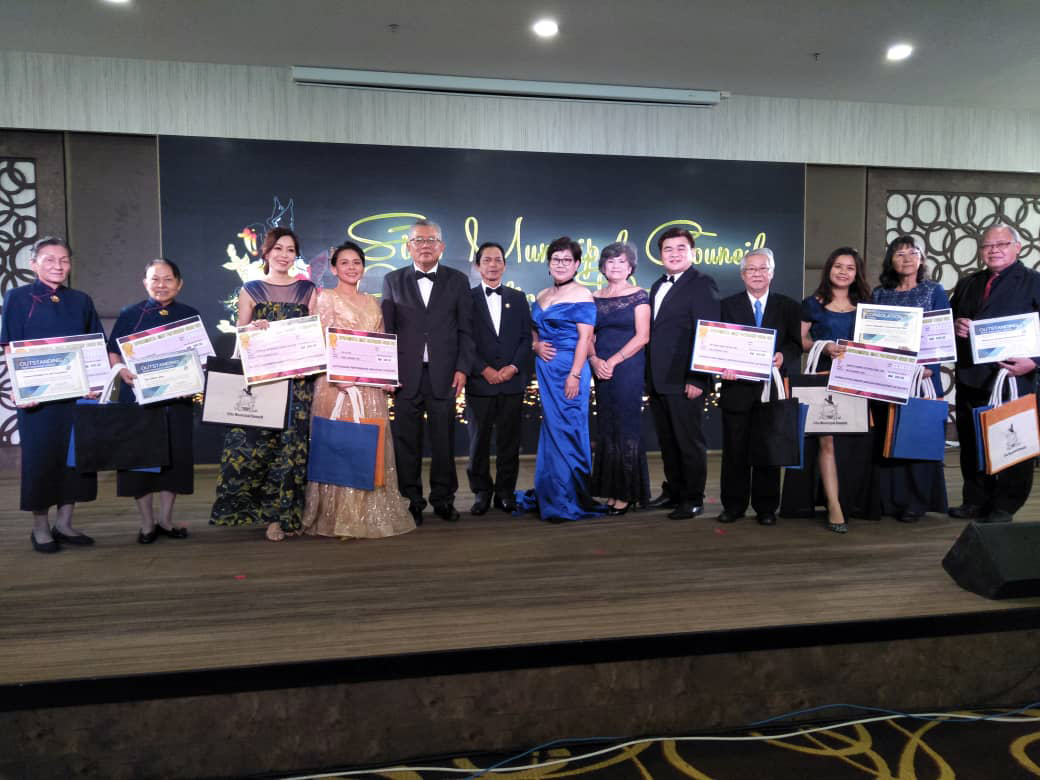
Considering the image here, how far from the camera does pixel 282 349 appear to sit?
11.7 ft

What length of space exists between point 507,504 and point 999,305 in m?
2.94

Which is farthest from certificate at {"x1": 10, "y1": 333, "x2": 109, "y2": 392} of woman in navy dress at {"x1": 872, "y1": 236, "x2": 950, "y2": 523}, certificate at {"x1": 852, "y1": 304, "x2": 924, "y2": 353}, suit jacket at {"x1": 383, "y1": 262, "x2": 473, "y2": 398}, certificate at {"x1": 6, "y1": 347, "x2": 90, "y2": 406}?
woman in navy dress at {"x1": 872, "y1": 236, "x2": 950, "y2": 523}

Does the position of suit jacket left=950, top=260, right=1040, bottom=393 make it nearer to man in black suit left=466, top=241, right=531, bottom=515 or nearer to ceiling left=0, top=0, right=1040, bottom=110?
ceiling left=0, top=0, right=1040, bottom=110

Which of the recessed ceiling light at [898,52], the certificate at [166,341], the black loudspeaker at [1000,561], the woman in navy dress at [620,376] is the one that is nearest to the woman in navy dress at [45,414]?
the certificate at [166,341]

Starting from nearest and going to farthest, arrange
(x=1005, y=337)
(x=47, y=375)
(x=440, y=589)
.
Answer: (x=440, y=589)
(x=47, y=375)
(x=1005, y=337)

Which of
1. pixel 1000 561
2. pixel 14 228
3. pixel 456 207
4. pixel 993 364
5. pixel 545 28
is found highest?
pixel 545 28

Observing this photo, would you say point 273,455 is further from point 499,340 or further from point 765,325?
point 765,325

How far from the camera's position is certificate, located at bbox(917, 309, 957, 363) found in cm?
386

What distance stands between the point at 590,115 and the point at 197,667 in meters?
5.69

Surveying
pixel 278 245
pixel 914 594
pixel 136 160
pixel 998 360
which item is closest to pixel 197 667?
pixel 278 245

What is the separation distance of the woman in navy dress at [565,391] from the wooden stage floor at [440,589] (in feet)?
0.67

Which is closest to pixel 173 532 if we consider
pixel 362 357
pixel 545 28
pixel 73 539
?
pixel 73 539

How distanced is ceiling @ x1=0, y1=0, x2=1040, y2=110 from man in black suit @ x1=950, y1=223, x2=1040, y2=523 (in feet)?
6.33

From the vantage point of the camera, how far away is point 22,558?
11.2 feet
